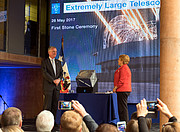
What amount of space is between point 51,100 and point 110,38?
12.2 feet

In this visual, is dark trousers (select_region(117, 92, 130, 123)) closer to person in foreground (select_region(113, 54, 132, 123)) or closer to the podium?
person in foreground (select_region(113, 54, 132, 123))

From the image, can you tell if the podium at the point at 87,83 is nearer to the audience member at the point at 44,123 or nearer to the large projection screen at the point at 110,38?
the audience member at the point at 44,123

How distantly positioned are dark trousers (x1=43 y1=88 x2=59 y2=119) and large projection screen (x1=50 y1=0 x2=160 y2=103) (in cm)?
312

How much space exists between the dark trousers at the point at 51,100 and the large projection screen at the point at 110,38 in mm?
3120

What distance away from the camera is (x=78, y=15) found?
912cm

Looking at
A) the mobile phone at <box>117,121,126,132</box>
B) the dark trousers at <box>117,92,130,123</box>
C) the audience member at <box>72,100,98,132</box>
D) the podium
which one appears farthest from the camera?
the dark trousers at <box>117,92,130,123</box>

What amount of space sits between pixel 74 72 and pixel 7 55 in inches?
77.1

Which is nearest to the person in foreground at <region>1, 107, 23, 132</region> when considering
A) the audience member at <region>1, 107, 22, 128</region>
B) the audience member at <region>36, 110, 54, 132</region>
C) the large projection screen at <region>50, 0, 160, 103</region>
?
the audience member at <region>1, 107, 22, 128</region>

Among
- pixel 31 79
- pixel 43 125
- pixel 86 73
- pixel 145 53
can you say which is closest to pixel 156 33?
pixel 145 53

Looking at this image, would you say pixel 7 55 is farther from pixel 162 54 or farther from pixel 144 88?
pixel 162 54

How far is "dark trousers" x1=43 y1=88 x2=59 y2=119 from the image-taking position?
219 inches

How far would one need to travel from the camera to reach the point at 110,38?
345 inches

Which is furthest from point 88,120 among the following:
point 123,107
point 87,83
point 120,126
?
point 123,107

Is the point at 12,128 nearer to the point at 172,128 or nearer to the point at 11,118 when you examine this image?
the point at 11,118
